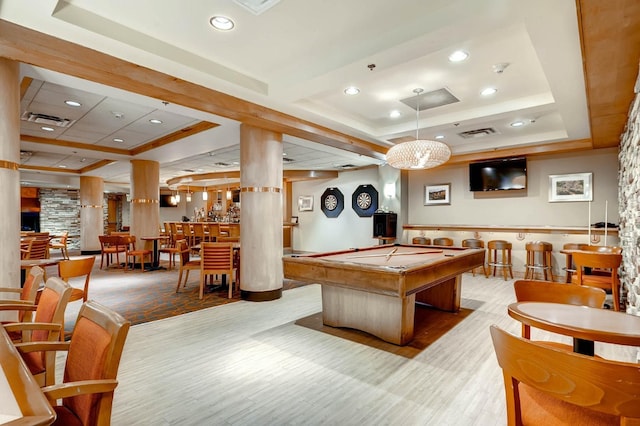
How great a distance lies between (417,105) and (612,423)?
476 centimetres

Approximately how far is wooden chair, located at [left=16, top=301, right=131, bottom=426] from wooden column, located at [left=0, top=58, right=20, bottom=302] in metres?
2.20

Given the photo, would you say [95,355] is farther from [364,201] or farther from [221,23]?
[364,201]

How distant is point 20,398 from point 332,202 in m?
10.4

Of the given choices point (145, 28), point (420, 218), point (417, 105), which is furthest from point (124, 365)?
point (420, 218)

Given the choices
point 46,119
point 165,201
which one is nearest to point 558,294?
point 46,119

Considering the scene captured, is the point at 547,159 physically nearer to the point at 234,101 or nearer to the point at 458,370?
the point at 458,370

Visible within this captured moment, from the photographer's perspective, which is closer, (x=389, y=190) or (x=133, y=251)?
(x=133, y=251)

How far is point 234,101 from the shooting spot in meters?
4.43

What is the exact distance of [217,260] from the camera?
5.34 meters

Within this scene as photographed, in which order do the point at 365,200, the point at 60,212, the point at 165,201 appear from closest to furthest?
the point at 365,200 → the point at 60,212 → the point at 165,201

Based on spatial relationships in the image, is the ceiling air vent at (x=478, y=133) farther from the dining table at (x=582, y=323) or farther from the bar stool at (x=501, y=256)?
the dining table at (x=582, y=323)

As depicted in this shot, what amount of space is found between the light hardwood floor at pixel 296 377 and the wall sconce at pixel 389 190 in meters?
5.20

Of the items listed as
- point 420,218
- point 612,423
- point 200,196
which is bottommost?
point 612,423

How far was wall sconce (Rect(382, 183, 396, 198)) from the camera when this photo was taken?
8.96 m
